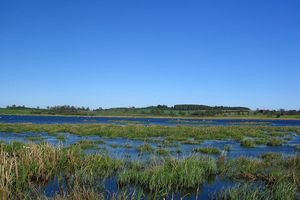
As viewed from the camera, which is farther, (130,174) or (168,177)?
(130,174)

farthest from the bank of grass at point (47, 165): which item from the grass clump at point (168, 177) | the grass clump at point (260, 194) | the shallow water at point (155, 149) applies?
the grass clump at point (260, 194)

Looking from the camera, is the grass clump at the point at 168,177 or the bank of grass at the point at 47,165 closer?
the bank of grass at the point at 47,165

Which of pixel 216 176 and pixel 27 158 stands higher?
pixel 27 158

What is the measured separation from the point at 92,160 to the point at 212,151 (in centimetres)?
1442

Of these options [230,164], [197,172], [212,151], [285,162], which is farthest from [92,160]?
[212,151]

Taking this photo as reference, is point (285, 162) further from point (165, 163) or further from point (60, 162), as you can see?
point (60, 162)

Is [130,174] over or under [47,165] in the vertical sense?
under

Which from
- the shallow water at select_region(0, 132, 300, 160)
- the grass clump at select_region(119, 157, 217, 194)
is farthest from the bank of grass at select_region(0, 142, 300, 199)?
the shallow water at select_region(0, 132, 300, 160)

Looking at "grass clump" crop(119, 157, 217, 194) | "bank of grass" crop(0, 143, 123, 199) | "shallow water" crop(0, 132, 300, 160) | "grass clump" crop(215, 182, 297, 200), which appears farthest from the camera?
"shallow water" crop(0, 132, 300, 160)

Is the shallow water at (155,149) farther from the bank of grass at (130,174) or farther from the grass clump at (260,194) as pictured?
the grass clump at (260,194)

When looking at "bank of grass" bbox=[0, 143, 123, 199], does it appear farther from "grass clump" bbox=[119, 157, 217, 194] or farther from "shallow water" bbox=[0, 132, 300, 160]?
"shallow water" bbox=[0, 132, 300, 160]

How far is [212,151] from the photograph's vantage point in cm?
3144

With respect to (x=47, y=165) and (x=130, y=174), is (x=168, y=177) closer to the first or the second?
(x=130, y=174)

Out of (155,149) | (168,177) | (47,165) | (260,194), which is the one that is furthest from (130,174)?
(155,149)
